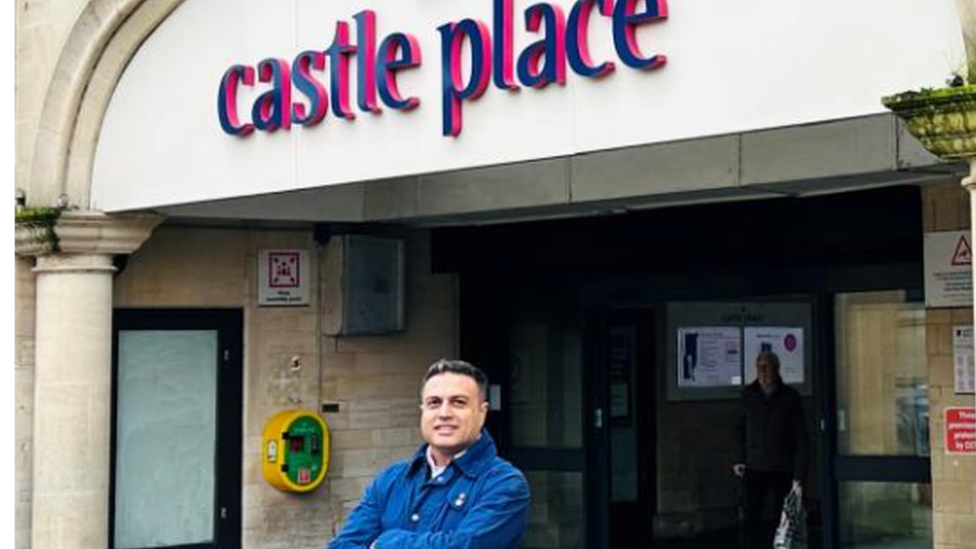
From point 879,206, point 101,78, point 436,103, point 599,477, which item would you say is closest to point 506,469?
point 436,103

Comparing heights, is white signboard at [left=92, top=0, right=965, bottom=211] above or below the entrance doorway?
above

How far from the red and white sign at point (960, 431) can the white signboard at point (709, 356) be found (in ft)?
13.9

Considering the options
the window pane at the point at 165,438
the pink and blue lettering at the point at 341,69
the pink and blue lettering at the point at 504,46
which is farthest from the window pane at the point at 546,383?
the pink and blue lettering at the point at 504,46

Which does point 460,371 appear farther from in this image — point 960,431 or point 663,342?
point 663,342

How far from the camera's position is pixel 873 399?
9.91 meters

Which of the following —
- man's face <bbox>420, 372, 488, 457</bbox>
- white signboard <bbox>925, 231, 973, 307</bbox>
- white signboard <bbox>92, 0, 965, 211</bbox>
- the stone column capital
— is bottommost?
man's face <bbox>420, 372, 488, 457</bbox>

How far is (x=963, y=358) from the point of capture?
8703mm

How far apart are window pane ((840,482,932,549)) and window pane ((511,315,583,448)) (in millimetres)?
2430

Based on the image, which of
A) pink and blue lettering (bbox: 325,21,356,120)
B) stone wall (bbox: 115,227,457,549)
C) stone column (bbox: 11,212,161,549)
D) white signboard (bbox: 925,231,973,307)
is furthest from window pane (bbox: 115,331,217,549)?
white signboard (bbox: 925,231,973,307)

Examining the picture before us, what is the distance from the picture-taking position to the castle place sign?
22.6 feet

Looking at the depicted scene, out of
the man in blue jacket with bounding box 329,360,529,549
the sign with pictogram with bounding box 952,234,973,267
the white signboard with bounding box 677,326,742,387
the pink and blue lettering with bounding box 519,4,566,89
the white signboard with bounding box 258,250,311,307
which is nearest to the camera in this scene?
the man in blue jacket with bounding box 329,360,529,549

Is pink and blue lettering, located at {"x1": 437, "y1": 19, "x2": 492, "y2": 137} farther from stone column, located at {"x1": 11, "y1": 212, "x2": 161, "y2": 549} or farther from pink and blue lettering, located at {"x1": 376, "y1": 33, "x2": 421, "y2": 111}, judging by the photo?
stone column, located at {"x1": 11, "y1": 212, "x2": 161, "y2": 549}

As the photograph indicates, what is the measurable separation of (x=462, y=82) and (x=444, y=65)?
155 millimetres

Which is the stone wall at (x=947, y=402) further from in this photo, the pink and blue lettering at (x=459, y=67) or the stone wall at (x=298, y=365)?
the stone wall at (x=298, y=365)
